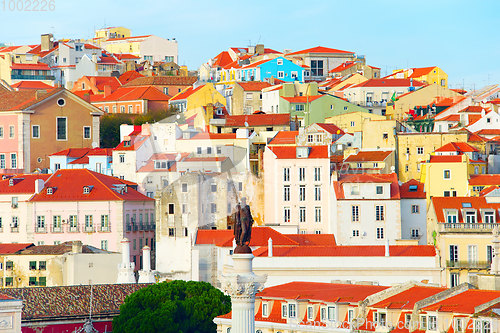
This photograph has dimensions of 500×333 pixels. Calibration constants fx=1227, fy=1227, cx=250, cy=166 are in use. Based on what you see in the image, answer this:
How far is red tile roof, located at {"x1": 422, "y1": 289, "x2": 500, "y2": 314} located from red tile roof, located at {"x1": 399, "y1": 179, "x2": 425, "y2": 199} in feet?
85.9

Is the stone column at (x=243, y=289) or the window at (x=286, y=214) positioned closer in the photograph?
the stone column at (x=243, y=289)

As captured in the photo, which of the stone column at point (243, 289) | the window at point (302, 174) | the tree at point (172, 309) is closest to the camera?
the stone column at point (243, 289)

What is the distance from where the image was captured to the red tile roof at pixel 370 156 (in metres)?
75.0

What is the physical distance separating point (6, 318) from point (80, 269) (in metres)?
16.0

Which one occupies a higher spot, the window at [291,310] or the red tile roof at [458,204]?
the red tile roof at [458,204]

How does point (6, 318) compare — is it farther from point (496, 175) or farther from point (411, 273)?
point (496, 175)

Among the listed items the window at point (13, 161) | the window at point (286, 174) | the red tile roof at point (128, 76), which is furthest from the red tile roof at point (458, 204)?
the red tile roof at point (128, 76)

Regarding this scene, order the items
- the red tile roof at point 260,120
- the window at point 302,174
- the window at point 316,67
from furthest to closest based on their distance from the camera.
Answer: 1. the window at point 316,67
2. the red tile roof at point 260,120
3. the window at point 302,174

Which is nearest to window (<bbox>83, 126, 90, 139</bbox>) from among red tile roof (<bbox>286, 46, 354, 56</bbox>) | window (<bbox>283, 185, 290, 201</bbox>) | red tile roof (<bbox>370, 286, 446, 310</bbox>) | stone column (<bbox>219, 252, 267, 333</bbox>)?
window (<bbox>283, 185, 290, 201</bbox>)

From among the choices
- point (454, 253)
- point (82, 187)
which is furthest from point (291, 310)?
point (82, 187)

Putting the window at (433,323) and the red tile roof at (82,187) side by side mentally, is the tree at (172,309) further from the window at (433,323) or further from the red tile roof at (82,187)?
the red tile roof at (82,187)

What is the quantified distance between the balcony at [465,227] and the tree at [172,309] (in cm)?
1220

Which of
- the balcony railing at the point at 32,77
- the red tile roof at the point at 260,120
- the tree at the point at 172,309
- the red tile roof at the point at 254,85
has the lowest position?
the tree at the point at 172,309

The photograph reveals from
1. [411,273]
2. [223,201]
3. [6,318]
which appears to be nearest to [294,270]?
[411,273]
